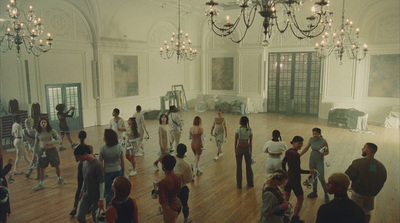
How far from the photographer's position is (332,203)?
3264 millimetres

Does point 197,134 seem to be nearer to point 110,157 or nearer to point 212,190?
point 212,190

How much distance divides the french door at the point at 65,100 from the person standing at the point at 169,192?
964 cm

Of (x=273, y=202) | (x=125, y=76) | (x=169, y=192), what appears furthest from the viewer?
(x=125, y=76)

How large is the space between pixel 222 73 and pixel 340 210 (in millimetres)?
18117

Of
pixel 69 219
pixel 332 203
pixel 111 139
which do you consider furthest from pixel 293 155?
pixel 69 219

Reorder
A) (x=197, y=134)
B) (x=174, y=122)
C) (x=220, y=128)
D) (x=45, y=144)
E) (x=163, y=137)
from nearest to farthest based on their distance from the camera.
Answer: (x=45, y=144), (x=163, y=137), (x=197, y=134), (x=174, y=122), (x=220, y=128)

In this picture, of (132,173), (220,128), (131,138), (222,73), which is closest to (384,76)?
(222,73)

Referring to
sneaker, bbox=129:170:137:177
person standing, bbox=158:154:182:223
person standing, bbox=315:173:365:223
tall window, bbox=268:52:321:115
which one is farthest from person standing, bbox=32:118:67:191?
tall window, bbox=268:52:321:115

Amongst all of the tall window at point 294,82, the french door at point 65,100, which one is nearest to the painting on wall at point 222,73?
the tall window at point 294,82

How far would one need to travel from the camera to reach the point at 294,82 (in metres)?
18.3

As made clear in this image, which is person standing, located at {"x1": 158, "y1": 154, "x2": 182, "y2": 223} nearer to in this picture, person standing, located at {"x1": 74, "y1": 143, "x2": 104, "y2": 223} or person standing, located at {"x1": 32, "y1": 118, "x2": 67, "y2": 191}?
person standing, located at {"x1": 74, "y1": 143, "x2": 104, "y2": 223}

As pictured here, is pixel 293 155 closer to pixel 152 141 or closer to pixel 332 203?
pixel 332 203

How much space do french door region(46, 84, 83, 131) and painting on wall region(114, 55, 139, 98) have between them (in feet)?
7.27

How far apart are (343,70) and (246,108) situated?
5.65 m
